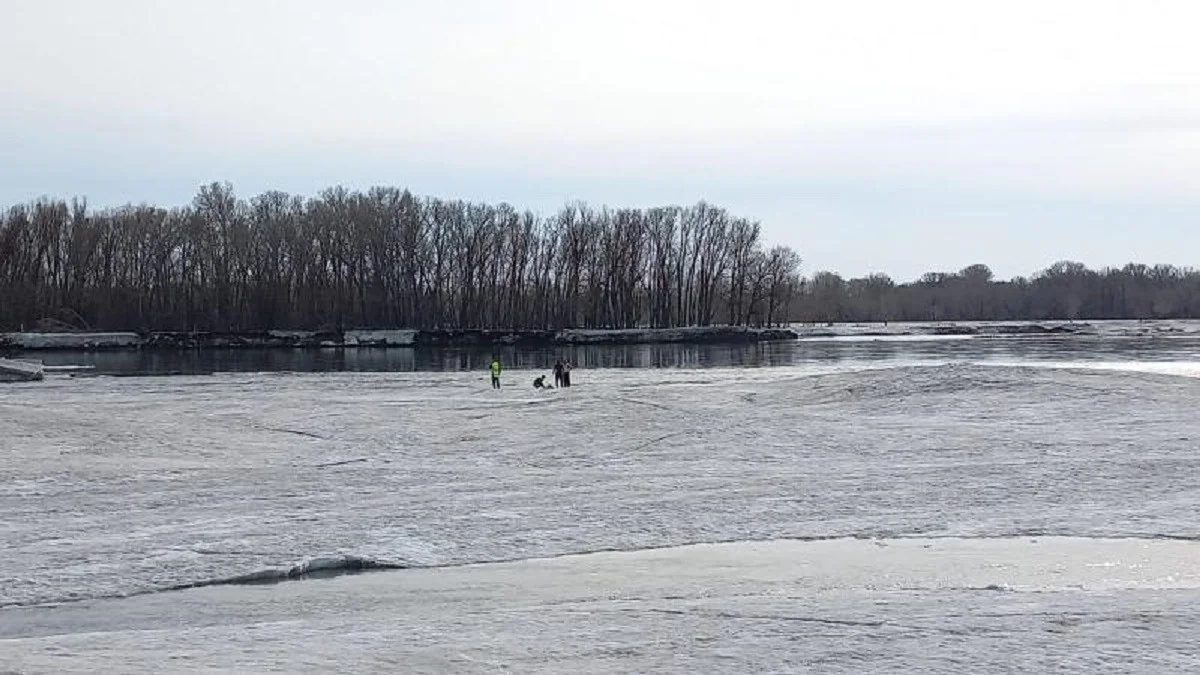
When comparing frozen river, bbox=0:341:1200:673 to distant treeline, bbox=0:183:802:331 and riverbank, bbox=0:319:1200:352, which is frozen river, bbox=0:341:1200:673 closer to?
riverbank, bbox=0:319:1200:352

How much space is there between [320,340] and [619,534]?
104 metres

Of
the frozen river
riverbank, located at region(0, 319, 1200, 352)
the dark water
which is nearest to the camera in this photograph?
the frozen river

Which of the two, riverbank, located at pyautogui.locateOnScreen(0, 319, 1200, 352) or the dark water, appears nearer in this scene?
the dark water

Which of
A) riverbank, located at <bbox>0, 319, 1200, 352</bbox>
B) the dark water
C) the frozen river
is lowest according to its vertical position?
the frozen river

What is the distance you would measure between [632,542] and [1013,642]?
7434 millimetres

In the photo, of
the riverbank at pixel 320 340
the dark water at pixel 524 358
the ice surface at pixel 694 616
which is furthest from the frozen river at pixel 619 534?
the riverbank at pixel 320 340

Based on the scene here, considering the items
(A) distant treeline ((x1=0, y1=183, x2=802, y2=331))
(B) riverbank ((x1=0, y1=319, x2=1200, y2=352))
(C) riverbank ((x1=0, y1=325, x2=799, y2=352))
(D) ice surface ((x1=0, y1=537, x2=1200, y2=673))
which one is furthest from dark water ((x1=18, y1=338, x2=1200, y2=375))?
(D) ice surface ((x1=0, y1=537, x2=1200, y2=673))

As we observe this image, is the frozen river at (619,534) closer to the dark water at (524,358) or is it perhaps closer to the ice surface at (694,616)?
the ice surface at (694,616)

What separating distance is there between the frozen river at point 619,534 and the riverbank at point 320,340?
3145 inches

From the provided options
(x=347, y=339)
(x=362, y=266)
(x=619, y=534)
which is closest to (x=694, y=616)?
(x=619, y=534)

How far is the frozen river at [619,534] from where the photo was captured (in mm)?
10609

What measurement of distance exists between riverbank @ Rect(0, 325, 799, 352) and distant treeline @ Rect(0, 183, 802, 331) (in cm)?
910

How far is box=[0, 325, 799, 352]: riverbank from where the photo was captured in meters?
115

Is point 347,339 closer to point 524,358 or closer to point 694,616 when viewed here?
point 524,358
